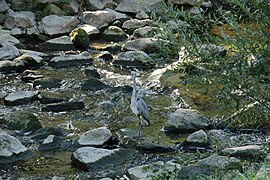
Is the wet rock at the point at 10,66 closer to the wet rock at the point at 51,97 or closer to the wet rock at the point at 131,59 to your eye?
the wet rock at the point at 51,97

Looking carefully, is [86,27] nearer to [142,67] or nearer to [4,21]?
[4,21]

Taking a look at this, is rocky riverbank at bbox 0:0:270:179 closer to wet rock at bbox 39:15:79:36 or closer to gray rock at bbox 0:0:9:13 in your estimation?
wet rock at bbox 39:15:79:36

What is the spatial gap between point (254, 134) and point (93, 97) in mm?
3021

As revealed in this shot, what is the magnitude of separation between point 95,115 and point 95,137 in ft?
4.33

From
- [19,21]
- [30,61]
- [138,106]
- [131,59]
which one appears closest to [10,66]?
[30,61]

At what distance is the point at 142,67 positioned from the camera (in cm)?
1060

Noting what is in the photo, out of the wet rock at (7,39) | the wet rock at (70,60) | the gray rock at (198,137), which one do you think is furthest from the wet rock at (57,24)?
the gray rock at (198,137)

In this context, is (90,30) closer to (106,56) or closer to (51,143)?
(106,56)

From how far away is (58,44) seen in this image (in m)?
12.3

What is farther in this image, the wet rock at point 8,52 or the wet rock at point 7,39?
the wet rock at point 7,39

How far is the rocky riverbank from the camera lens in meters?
5.65

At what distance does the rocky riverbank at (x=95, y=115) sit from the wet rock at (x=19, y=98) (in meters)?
0.02

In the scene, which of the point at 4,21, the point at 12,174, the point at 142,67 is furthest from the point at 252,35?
the point at 4,21

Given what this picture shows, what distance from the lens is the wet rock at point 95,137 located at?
644 cm
